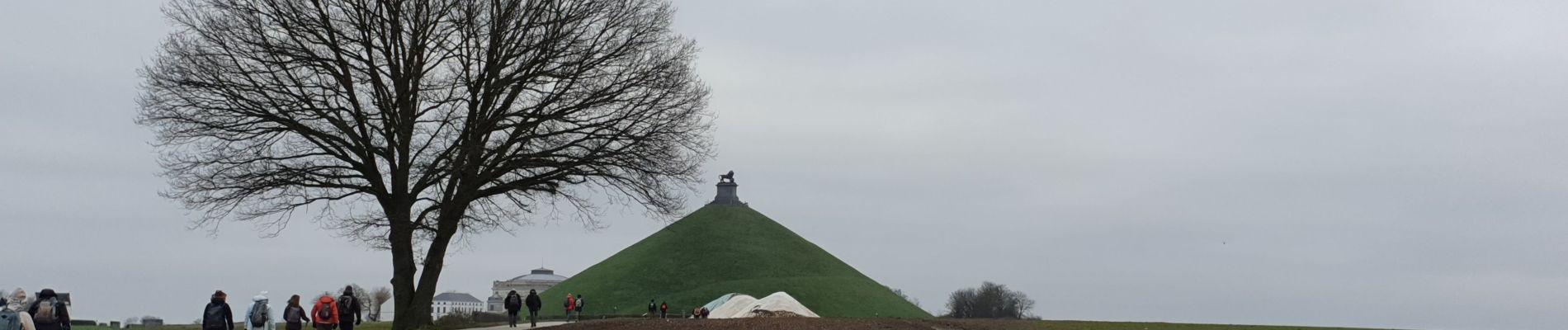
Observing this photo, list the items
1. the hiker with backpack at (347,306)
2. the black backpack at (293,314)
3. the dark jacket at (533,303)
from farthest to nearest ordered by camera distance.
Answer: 1. the dark jacket at (533,303)
2. the hiker with backpack at (347,306)
3. the black backpack at (293,314)

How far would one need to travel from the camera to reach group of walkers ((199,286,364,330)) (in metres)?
20.6

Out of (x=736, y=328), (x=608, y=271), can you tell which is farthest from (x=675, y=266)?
(x=736, y=328)

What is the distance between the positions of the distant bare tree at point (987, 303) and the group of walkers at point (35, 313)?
8504 centimetres

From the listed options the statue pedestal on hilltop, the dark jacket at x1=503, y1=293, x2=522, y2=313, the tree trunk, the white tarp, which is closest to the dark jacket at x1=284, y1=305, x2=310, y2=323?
the tree trunk

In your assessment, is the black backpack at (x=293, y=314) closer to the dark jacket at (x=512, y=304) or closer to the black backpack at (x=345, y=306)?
the black backpack at (x=345, y=306)

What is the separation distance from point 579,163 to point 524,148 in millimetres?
1806

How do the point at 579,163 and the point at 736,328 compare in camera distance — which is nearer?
the point at 736,328

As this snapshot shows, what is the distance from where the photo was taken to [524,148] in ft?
119

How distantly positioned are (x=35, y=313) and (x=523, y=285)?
146 meters

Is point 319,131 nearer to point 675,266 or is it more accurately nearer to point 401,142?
point 401,142

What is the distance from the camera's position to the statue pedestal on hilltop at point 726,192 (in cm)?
10519

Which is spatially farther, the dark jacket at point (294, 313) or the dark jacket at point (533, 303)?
the dark jacket at point (533, 303)

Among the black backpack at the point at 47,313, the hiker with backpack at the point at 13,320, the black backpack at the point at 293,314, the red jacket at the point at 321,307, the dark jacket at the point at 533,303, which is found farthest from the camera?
the dark jacket at the point at 533,303

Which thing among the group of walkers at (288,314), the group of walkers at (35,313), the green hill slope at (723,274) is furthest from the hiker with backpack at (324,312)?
the green hill slope at (723,274)
